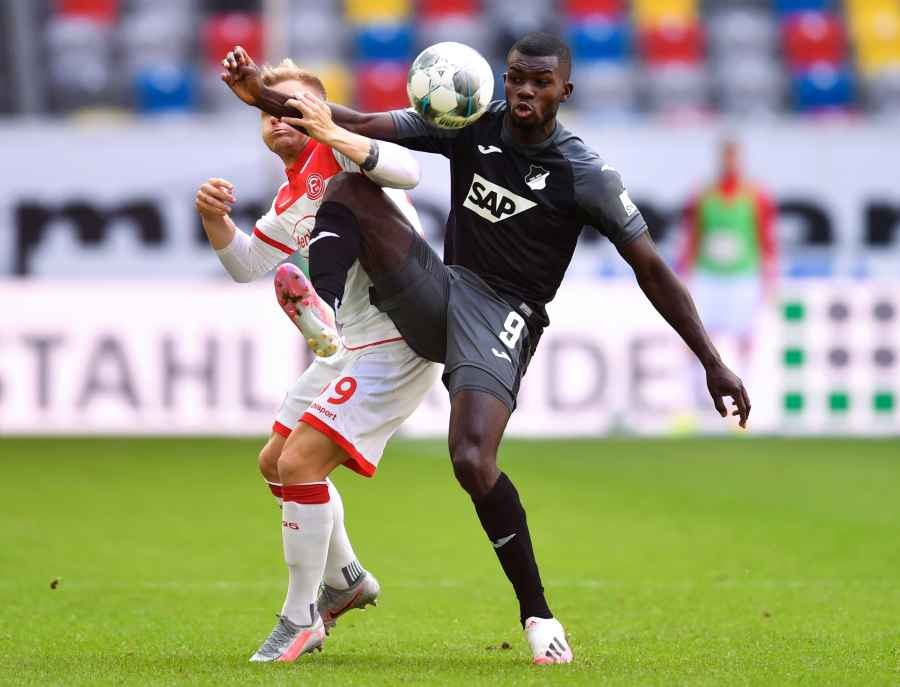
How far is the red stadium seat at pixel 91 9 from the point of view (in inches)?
817

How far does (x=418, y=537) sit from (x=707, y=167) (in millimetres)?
9470

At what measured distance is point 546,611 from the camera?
19.6 feet

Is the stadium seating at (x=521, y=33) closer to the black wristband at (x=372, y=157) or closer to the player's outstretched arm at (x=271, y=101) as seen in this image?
the player's outstretched arm at (x=271, y=101)

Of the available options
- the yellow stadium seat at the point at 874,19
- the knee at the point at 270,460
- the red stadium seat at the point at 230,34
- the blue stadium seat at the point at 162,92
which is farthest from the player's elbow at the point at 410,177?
the yellow stadium seat at the point at 874,19

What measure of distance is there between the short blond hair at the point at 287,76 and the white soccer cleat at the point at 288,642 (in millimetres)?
1915

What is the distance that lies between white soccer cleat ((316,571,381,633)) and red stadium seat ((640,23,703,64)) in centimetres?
1515

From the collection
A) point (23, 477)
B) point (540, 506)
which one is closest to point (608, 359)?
point (540, 506)

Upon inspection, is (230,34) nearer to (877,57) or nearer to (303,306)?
(877,57)

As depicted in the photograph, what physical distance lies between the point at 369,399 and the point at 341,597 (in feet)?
2.86

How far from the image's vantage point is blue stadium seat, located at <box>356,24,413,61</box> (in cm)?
2081

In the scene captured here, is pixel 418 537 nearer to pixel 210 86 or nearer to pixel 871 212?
pixel 871 212

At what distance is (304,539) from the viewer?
6.17m

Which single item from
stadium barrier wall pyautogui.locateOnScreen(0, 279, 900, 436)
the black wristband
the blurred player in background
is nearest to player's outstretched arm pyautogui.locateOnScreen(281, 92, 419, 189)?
the black wristband

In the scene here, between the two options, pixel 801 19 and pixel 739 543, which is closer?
pixel 739 543
